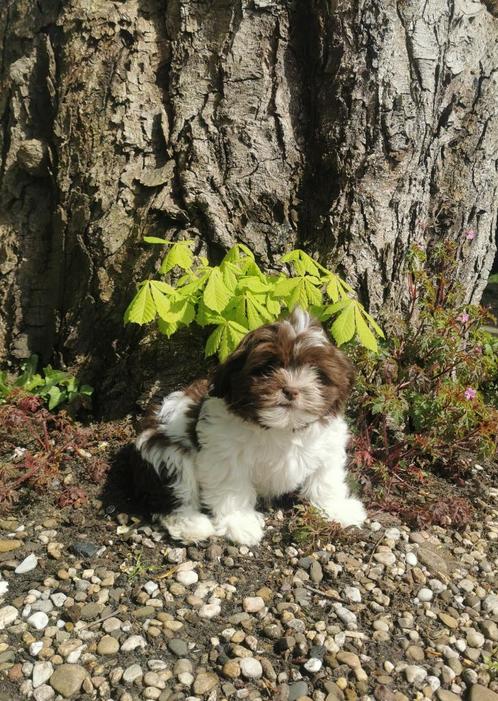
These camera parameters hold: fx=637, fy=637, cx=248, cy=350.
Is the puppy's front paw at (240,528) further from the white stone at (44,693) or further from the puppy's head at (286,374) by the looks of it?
the white stone at (44,693)

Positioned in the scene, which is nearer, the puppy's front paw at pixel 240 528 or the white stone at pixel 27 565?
the white stone at pixel 27 565

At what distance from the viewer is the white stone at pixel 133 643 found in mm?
3211

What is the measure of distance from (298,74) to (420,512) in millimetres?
3277

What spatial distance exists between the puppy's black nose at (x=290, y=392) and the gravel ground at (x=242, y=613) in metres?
1.15

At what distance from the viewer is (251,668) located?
3.11 meters

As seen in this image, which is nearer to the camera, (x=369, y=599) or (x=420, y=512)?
(x=369, y=599)

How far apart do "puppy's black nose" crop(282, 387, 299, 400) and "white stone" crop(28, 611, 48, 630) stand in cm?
174

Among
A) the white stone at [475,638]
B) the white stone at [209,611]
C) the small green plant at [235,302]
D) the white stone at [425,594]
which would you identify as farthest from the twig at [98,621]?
the white stone at [475,638]

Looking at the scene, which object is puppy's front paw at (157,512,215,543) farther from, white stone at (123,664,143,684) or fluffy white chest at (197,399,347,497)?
white stone at (123,664,143,684)

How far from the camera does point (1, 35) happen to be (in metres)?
5.28

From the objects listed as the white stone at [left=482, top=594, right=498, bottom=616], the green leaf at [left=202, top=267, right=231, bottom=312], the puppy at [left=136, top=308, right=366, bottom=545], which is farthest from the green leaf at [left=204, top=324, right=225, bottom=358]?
the white stone at [left=482, top=594, right=498, bottom=616]

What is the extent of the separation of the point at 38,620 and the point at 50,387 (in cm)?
214

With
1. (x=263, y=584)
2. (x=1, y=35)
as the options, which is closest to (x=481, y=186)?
(x=263, y=584)

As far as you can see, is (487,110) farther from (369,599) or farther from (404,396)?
(369,599)
